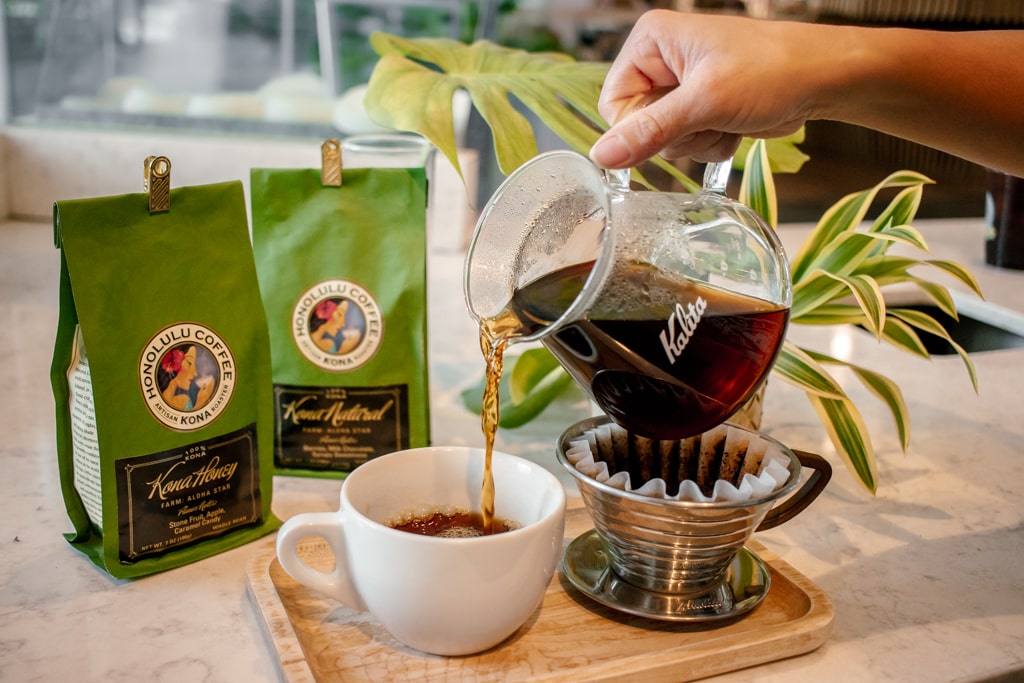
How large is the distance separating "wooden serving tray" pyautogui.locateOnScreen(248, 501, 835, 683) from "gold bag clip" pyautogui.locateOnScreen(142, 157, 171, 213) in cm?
30

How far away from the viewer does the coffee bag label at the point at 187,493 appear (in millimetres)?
768

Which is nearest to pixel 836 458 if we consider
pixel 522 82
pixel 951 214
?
pixel 522 82

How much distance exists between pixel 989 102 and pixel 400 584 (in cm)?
62

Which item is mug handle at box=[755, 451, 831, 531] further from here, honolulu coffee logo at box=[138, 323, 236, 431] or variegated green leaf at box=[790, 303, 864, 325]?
honolulu coffee logo at box=[138, 323, 236, 431]

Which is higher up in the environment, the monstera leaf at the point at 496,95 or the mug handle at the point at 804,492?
the monstera leaf at the point at 496,95

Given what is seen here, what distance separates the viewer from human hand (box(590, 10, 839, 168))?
70 cm

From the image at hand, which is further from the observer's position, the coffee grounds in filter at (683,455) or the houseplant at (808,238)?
the houseplant at (808,238)

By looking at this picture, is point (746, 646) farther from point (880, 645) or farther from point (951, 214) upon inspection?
point (951, 214)

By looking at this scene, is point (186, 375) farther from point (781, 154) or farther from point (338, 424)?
point (781, 154)

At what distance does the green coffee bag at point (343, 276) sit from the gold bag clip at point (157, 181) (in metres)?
0.16

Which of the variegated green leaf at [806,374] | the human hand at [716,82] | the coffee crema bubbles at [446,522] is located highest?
the human hand at [716,82]

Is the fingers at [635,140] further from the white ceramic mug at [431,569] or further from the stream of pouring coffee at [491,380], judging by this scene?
the white ceramic mug at [431,569]

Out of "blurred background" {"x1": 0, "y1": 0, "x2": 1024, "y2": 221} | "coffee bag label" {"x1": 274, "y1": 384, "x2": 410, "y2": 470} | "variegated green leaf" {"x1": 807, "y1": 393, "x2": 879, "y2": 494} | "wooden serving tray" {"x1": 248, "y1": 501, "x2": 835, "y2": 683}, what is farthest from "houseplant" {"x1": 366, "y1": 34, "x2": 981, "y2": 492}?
"blurred background" {"x1": 0, "y1": 0, "x2": 1024, "y2": 221}

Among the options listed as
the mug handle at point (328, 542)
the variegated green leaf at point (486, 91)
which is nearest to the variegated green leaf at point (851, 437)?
the variegated green leaf at point (486, 91)
